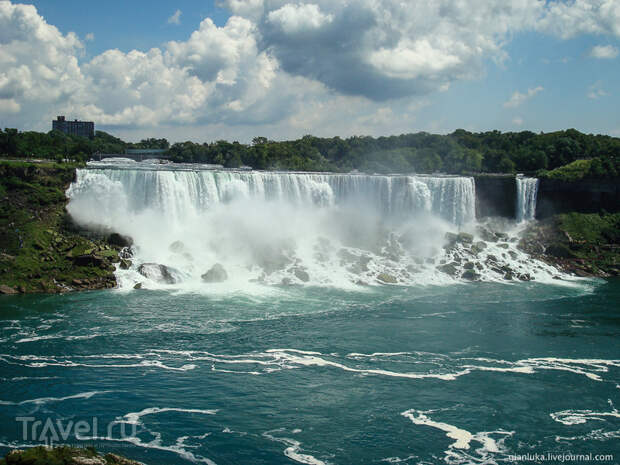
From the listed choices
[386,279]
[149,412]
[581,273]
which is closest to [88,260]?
[386,279]

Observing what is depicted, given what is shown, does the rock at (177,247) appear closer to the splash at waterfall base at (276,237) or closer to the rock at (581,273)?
the splash at waterfall base at (276,237)

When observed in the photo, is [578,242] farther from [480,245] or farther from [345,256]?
[345,256]

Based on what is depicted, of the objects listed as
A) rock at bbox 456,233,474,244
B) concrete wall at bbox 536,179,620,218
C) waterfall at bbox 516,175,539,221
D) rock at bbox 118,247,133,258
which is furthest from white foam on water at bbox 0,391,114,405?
concrete wall at bbox 536,179,620,218

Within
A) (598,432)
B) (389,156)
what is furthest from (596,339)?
(389,156)

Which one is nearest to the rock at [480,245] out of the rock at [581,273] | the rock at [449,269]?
the rock at [449,269]

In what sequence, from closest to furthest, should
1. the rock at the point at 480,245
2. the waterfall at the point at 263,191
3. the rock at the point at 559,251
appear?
the waterfall at the point at 263,191
the rock at the point at 559,251
the rock at the point at 480,245

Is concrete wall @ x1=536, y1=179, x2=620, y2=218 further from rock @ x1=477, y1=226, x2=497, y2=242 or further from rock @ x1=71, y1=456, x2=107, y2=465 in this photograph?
rock @ x1=71, y1=456, x2=107, y2=465
